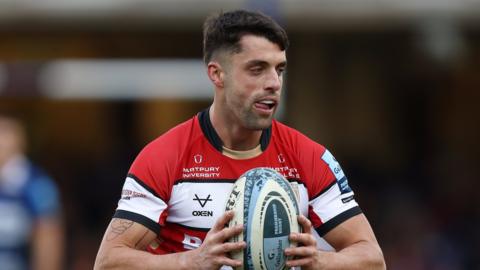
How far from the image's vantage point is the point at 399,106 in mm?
17203

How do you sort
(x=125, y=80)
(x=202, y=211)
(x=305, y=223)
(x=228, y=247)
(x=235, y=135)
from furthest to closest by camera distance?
(x=125, y=80) → (x=235, y=135) → (x=202, y=211) → (x=305, y=223) → (x=228, y=247)

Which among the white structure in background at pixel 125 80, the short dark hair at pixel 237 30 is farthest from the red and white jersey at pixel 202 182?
the white structure in background at pixel 125 80

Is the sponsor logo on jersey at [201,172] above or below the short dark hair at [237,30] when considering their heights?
below

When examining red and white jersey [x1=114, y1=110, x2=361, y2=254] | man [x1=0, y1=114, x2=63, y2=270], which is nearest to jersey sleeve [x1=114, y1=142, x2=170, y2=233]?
red and white jersey [x1=114, y1=110, x2=361, y2=254]

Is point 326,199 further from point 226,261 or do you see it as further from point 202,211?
point 226,261

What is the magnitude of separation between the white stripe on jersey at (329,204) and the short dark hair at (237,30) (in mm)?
693

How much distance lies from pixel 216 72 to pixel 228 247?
35.8 inches

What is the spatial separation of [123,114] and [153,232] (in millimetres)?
11563

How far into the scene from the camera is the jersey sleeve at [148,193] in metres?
5.34

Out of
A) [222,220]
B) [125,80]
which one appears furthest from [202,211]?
[125,80]

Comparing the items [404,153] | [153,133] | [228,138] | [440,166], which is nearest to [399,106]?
[404,153]

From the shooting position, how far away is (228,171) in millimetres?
5484

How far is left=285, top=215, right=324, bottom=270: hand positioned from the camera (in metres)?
5.03

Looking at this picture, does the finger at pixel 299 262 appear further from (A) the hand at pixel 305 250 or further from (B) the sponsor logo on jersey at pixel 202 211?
(B) the sponsor logo on jersey at pixel 202 211
